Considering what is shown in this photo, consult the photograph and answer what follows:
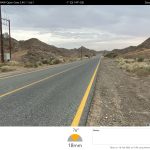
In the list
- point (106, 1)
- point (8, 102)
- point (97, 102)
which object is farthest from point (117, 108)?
point (106, 1)

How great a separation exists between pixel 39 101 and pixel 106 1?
19.0ft

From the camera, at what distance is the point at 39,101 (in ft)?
34.7
